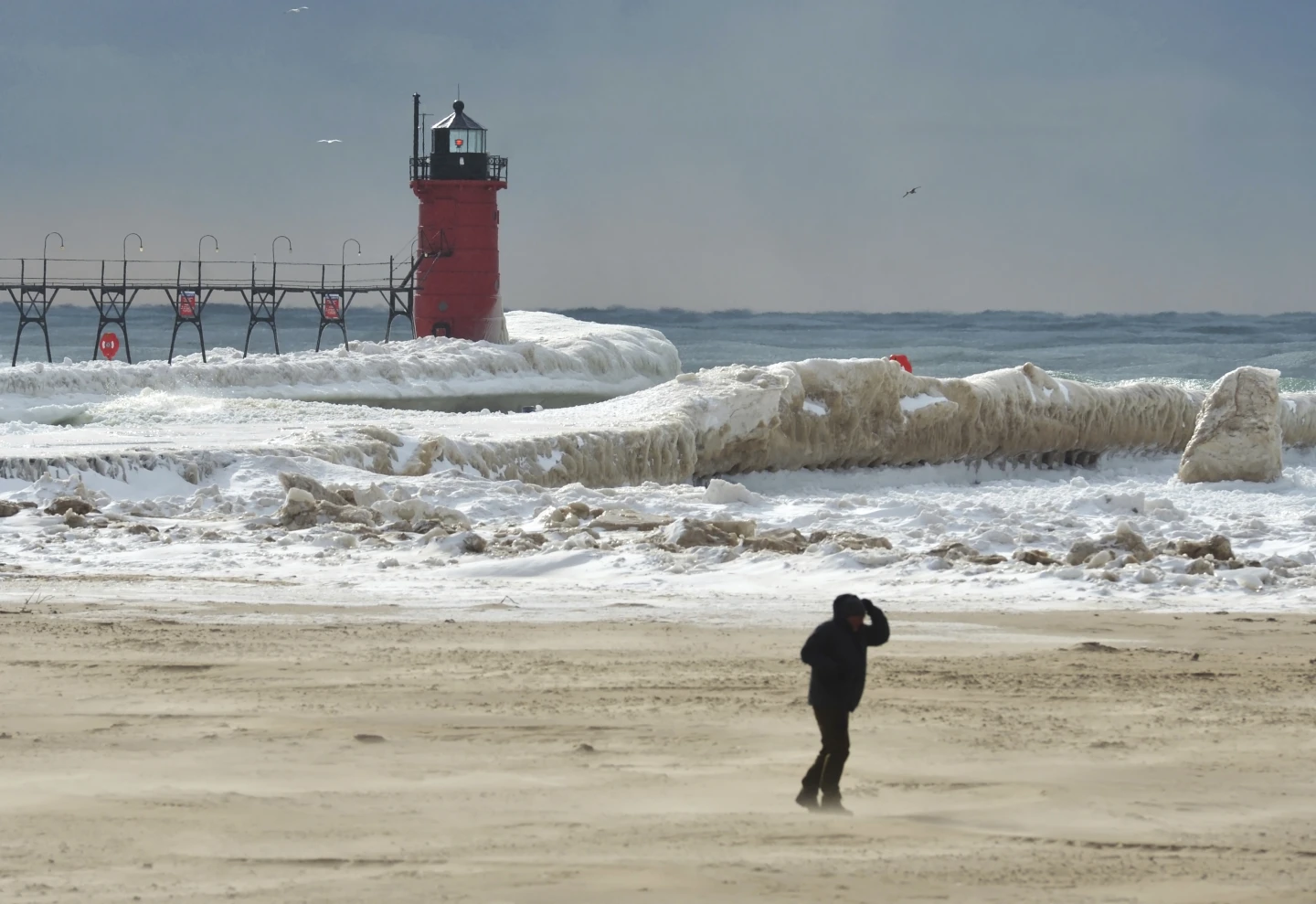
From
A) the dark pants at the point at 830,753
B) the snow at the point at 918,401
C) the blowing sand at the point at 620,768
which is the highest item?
the snow at the point at 918,401

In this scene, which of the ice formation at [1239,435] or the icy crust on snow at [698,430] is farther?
the ice formation at [1239,435]

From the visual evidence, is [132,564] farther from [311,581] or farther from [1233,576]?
[1233,576]

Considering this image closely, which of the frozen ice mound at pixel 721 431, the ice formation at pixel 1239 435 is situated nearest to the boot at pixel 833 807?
the frozen ice mound at pixel 721 431

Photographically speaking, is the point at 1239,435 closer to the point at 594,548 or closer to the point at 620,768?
the point at 594,548

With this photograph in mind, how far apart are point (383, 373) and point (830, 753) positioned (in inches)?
1367

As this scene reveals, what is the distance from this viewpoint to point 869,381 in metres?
21.2

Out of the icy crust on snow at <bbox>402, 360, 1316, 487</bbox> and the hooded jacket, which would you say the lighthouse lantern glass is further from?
the hooded jacket

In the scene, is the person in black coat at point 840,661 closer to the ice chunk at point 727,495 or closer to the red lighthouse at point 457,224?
the ice chunk at point 727,495

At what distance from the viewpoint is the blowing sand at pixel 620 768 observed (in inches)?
188

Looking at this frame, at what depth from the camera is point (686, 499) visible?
14.6 meters

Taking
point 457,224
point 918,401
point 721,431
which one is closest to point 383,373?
point 457,224

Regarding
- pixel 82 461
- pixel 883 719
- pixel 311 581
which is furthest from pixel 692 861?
pixel 82 461

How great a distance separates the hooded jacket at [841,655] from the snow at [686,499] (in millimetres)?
3593

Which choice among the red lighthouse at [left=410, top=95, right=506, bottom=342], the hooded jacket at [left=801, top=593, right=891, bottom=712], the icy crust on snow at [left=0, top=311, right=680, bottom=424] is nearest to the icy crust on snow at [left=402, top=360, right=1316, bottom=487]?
the icy crust on snow at [left=0, top=311, right=680, bottom=424]
